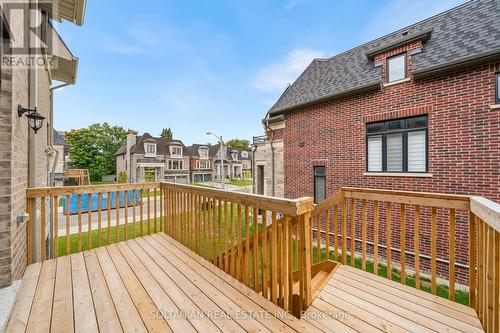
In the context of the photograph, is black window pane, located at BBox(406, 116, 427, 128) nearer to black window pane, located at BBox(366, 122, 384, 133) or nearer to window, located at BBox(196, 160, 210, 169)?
black window pane, located at BBox(366, 122, 384, 133)

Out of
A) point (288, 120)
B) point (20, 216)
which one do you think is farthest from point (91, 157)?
point (20, 216)

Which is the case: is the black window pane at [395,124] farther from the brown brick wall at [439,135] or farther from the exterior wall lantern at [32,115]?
the exterior wall lantern at [32,115]

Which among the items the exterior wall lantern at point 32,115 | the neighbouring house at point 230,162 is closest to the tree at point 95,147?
the neighbouring house at point 230,162

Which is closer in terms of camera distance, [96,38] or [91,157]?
[96,38]

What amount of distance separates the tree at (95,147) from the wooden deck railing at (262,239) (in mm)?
39241

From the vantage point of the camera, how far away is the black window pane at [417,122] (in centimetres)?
594

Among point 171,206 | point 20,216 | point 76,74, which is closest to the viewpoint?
point 20,216

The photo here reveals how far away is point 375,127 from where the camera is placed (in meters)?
6.80

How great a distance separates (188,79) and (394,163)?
18.6m

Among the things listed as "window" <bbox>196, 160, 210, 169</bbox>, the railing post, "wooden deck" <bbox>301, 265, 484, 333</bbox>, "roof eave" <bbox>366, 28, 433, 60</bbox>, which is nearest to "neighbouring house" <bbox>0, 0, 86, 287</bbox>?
the railing post

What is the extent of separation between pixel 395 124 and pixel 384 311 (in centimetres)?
607

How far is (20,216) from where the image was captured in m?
2.42

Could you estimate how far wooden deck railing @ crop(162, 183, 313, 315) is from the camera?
6.27 feet

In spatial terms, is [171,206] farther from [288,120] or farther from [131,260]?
[288,120]
